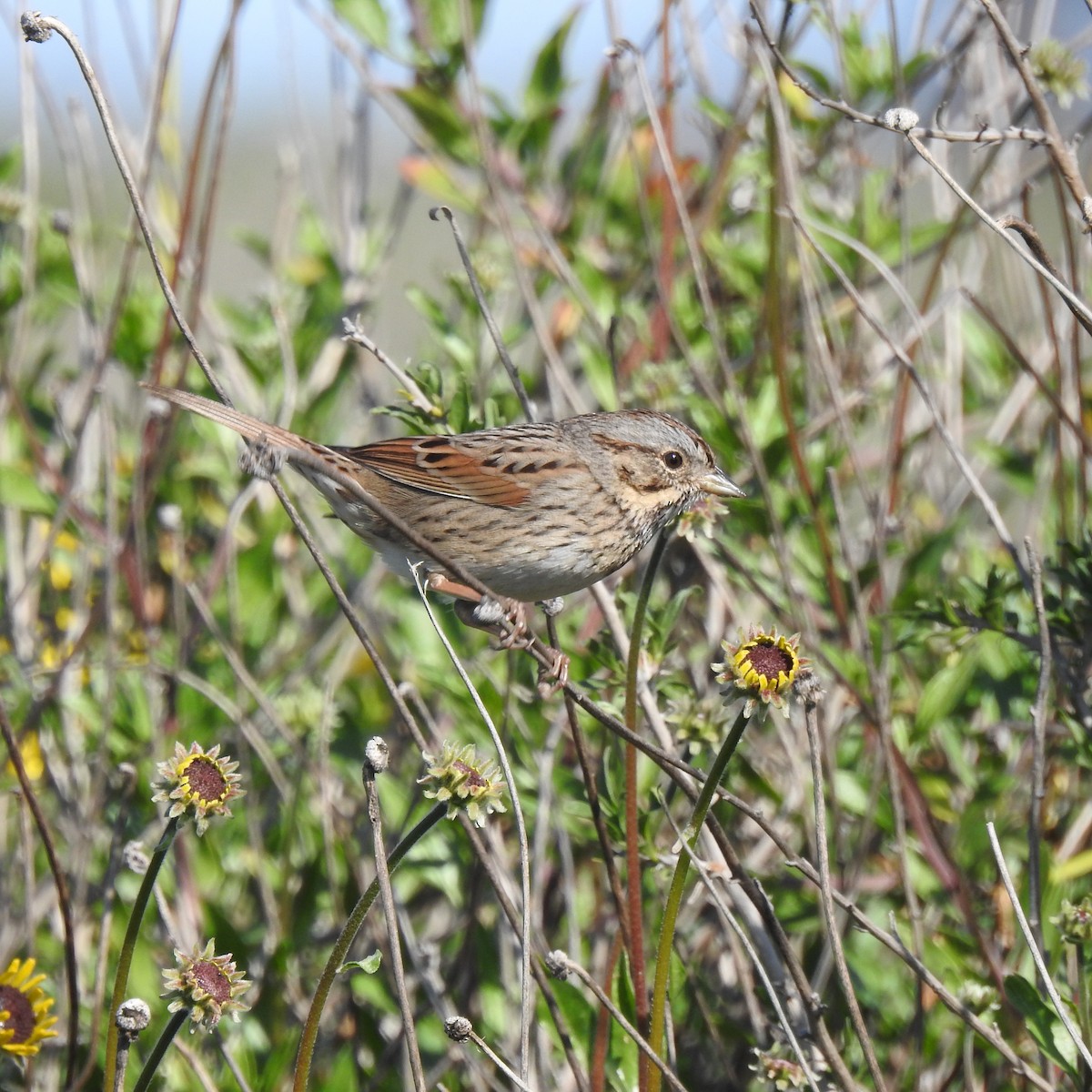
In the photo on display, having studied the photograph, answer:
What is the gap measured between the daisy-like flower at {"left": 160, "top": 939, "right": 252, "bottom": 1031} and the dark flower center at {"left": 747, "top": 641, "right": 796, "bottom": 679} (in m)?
0.77

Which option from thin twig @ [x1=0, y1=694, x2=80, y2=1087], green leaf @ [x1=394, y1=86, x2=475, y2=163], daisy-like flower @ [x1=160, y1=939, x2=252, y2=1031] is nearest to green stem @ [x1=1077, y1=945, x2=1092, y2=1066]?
daisy-like flower @ [x1=160, y1=939, x2=252, y2=1031]

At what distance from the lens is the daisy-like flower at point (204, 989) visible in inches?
69.3

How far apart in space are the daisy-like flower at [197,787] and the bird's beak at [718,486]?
131 cm

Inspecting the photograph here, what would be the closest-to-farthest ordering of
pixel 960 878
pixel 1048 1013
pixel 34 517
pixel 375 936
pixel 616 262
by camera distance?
pixel 1048 1013 → pixel 960 878 → pixel 375 936 → pixel 34 517 → pixel 616 262

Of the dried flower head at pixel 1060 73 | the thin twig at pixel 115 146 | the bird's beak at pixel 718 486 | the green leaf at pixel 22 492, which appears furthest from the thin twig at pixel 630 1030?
the dried flower head at pixel 1060 73

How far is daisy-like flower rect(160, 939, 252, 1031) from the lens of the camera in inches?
69.3

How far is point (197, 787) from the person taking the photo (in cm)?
182

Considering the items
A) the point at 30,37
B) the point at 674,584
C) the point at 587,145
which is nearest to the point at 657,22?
the point at 587,145

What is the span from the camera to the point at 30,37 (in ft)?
6.67

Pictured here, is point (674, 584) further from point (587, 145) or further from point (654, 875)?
point (587, 145)

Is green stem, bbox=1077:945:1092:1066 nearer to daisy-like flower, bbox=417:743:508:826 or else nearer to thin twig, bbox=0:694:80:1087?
daisy-like flower, bbox=417:743:508:826

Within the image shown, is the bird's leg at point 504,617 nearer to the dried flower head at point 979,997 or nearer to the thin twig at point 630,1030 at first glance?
the thin twig at point 630,1030

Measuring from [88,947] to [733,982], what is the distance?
1.40 m

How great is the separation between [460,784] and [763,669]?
0.42 meters
